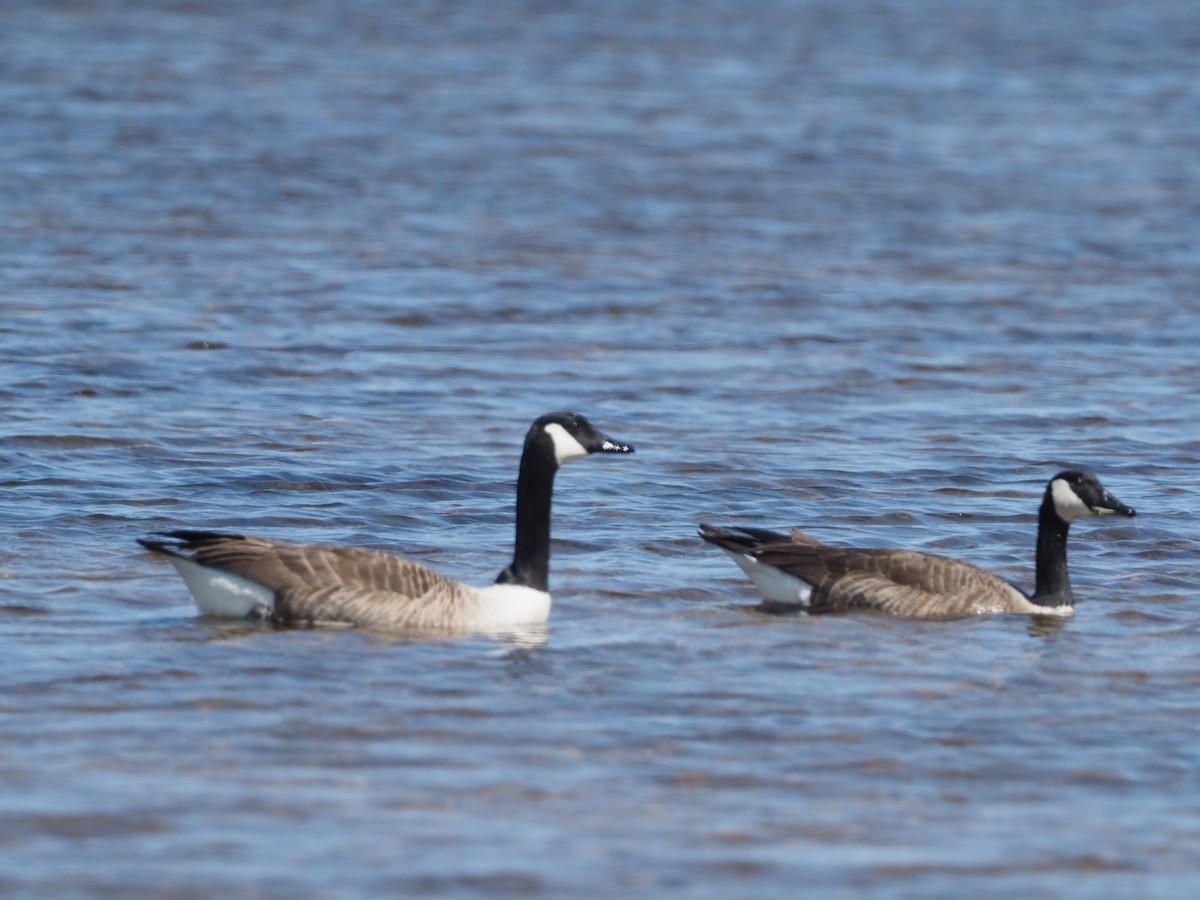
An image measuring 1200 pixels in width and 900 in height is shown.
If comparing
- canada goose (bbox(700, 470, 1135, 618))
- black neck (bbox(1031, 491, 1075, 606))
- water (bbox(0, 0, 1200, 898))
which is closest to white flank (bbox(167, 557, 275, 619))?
water (bbox(0, 0, 1200, 898))

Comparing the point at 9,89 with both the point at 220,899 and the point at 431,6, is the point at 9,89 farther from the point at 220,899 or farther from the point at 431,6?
the point at 220,899

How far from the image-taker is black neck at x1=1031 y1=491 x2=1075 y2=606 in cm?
1138

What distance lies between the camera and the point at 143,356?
18.0 metres

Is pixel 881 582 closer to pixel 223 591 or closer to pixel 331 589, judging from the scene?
pixel 331 589

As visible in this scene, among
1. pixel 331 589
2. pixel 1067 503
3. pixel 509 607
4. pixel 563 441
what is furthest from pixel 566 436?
pixel 1067 503

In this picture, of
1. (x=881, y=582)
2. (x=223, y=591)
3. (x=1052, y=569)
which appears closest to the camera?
(x=223, y=591)

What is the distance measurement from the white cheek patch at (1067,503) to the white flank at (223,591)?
14.3 feet

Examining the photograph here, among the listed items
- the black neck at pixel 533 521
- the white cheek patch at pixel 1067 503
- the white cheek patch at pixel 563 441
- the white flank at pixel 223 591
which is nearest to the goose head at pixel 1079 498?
the white cheek patch at pixel 1067 503

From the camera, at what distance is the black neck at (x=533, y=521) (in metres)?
10.7

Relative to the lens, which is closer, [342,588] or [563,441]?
[342,588]

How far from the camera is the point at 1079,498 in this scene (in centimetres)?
1172

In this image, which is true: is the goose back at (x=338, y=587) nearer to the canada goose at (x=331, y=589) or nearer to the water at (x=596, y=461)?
the canada goose at (x=331, y=589)

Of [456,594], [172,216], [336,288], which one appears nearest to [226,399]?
[336,288]

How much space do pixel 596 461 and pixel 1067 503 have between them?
4654 millimetres
